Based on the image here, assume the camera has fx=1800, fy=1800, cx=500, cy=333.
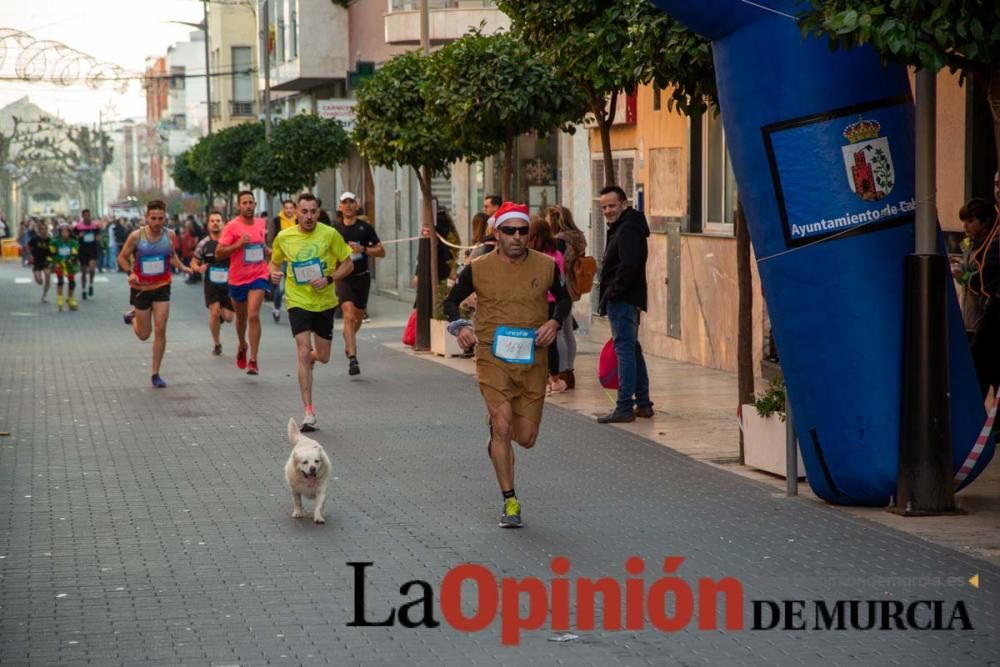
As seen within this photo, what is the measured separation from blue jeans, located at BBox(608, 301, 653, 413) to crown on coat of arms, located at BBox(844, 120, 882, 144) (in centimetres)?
447

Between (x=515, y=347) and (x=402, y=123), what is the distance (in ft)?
44.6

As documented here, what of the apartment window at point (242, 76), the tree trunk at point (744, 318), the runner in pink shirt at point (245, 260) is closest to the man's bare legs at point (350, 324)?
the runner in pink shirt at point (245, 260)

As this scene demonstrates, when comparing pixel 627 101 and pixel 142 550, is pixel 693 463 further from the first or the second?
pixel 627 101

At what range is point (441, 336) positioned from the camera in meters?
22.1

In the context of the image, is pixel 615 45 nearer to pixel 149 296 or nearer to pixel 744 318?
pixel 744 318

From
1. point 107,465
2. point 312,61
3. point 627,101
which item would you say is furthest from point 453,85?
point 312,61

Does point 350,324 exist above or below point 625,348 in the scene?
below

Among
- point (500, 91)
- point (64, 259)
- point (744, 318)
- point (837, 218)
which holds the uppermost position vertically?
point (500, 91)

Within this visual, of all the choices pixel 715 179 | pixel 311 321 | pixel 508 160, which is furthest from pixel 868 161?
pixel 508 160

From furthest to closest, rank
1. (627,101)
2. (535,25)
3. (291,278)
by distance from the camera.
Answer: (627,101) → (535,25) → (291,278)

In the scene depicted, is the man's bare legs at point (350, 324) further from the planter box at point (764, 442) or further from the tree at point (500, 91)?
the planter box at point (764, 442)

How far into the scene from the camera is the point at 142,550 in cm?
923

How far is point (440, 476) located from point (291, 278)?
12.0 ft

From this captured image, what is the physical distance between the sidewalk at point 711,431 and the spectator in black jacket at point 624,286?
331 millimetres
